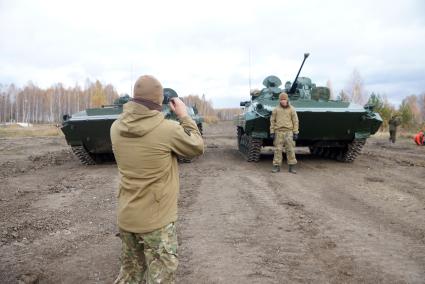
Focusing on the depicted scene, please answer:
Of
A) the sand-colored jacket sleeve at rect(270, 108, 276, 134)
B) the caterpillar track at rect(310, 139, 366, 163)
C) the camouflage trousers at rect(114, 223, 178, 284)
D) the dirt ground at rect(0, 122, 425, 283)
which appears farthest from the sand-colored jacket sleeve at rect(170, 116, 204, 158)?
the caterpillar track at rect(310, 139, 366, 163)

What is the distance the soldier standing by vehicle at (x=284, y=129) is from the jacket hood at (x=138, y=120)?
672 centimetres

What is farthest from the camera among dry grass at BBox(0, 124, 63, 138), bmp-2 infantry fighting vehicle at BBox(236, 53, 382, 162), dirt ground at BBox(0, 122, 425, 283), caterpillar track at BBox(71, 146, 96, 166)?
dry grass at BBox(0, 124, 63, 138)

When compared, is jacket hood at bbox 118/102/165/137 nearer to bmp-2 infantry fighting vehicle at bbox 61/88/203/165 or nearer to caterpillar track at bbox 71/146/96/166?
bmp-2 infantry fighting vehicle at bbox 61/88/203/165

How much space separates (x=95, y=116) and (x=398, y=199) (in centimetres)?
616

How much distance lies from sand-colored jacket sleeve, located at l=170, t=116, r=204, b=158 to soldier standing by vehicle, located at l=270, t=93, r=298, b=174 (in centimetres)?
658

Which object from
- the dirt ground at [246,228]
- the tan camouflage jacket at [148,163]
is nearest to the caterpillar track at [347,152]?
the dirt ground at [246,228]

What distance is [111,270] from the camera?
13.3 ft

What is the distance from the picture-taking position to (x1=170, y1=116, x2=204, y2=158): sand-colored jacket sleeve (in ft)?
9.09

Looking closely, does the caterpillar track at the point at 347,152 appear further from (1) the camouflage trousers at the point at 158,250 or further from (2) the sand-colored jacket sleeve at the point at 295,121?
(1) the camouflage trousers at the point at 158,250

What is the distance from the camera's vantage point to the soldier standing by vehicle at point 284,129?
9.30m

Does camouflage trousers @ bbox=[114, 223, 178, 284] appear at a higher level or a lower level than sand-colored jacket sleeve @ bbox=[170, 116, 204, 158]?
lower

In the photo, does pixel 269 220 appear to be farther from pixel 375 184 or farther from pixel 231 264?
pixel 375 184

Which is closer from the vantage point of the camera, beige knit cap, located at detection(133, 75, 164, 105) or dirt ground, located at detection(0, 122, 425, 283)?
beige knit cap, located at detection(133, 75, 164, 105)

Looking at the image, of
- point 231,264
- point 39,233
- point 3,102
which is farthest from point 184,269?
point 3,102
